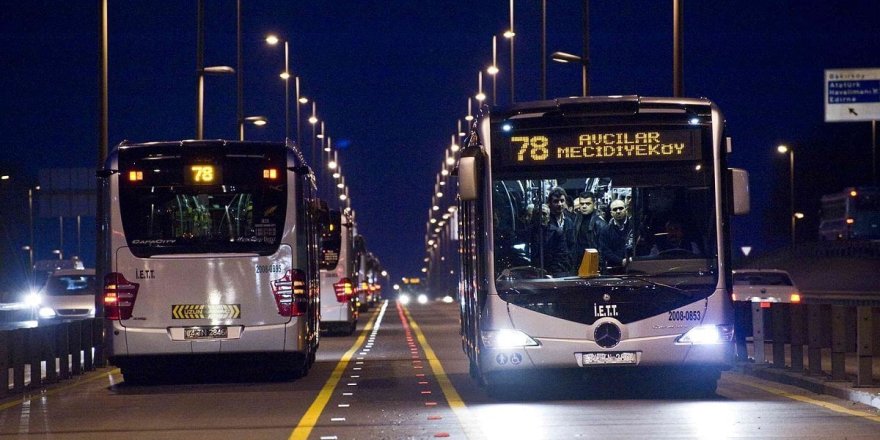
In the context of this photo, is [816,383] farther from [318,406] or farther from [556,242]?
[318,406]

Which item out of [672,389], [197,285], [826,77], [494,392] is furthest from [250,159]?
[826,77]

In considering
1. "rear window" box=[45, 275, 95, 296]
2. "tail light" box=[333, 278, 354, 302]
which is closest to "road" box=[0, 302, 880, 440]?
"tail light" box=[333, 278, 354, 302]

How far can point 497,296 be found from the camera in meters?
17.3

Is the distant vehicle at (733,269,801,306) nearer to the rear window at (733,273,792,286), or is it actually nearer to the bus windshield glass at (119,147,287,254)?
the rear window at (733,273,792,286)

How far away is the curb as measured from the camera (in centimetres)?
1655

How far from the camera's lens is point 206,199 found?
20.6 metres

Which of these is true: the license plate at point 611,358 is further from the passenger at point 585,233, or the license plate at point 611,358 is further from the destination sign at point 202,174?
the destination sign at point 202,174

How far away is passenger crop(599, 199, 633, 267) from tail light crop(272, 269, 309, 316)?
16.1ft

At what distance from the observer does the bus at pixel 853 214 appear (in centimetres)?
8788

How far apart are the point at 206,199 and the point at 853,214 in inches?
2989

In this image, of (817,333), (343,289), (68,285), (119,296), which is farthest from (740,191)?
(68,285)

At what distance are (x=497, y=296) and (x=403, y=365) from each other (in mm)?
8180

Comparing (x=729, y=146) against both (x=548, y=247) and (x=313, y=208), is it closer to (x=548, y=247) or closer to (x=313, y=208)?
(x=548, y=247)

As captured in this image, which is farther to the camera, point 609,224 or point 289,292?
point 289,292
